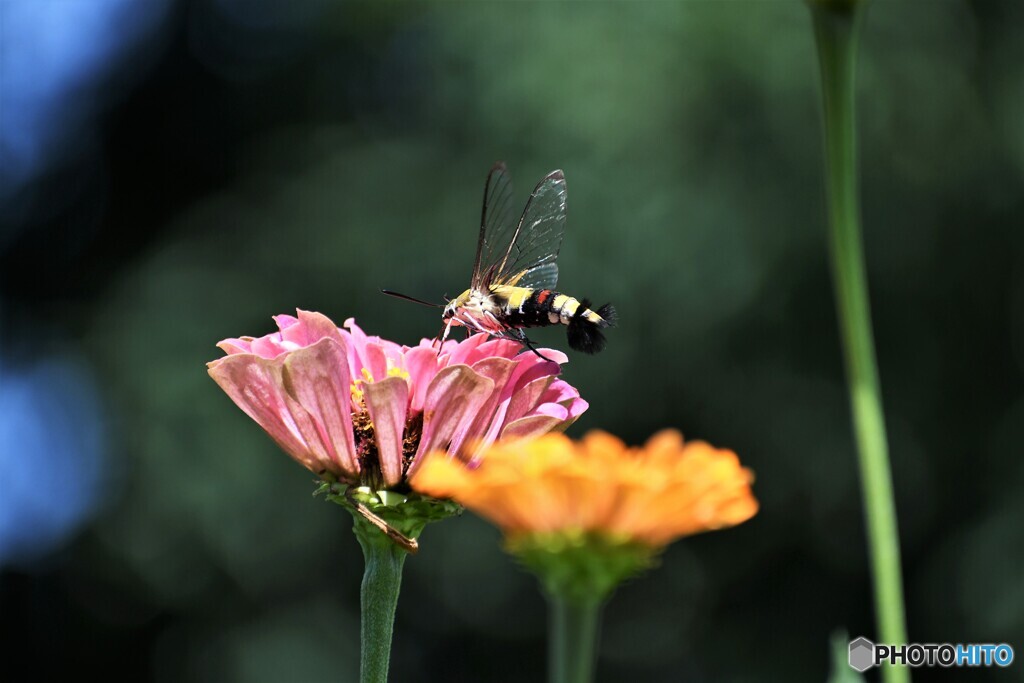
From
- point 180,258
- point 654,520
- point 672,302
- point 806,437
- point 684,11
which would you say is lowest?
point 654,520

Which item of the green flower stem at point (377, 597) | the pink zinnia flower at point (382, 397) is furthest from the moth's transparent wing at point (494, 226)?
the green flower stem at point (377, 597)

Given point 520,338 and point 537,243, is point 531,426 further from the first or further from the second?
point 537,243

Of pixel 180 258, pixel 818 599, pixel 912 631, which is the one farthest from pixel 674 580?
pixel 180 258

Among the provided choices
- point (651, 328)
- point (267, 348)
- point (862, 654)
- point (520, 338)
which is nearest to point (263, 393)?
point (267, 348)

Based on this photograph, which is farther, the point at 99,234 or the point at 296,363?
the point at 99,234

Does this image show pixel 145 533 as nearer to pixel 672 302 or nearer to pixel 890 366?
pixel 672 302

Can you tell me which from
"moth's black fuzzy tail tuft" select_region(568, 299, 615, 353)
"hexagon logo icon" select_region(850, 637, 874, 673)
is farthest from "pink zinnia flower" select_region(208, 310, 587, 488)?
"hexagon logo icon" select_region(850, 637, 874, 673)
